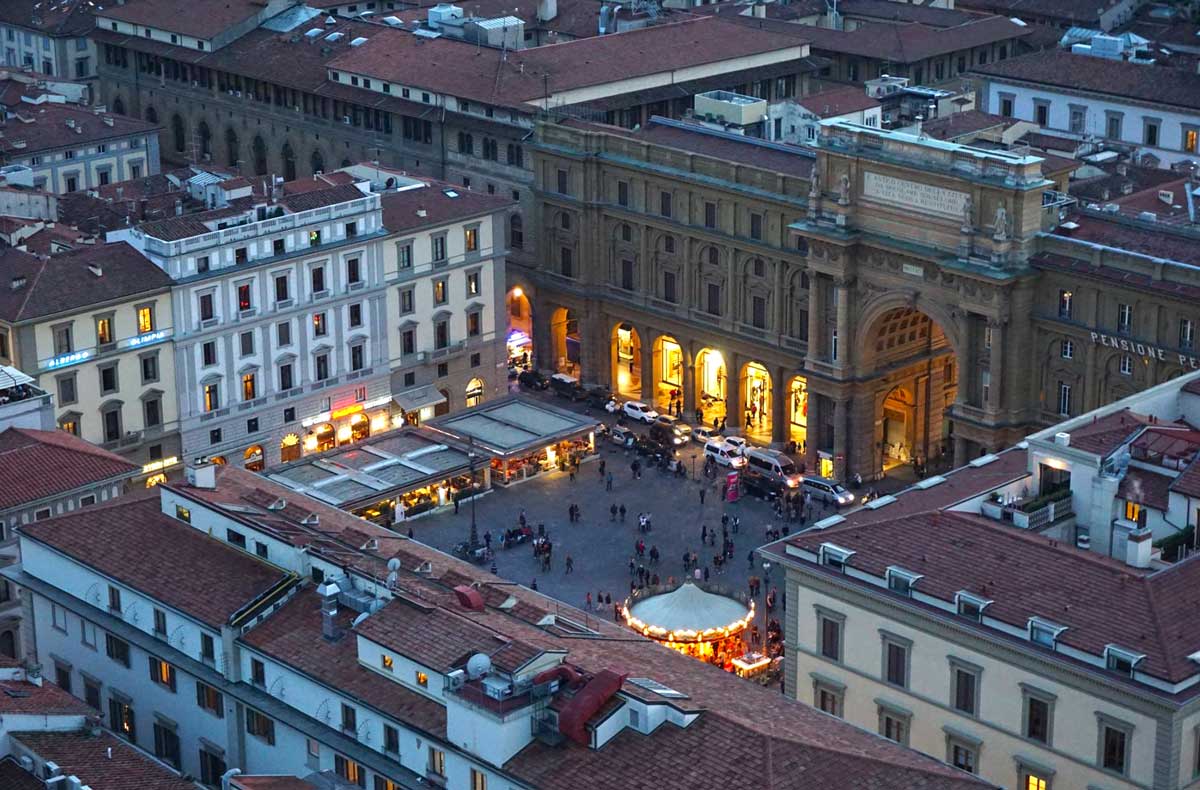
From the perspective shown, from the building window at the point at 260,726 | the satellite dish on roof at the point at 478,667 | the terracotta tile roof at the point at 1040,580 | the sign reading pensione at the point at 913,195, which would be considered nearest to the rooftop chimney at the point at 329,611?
the building window at the point at 260,726

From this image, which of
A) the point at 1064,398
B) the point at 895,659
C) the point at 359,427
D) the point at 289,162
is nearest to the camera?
the point at 895,659

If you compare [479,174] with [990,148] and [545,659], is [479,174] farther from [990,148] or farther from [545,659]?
[545,659]

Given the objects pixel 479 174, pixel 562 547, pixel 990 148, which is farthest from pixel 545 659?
pixel 479 174

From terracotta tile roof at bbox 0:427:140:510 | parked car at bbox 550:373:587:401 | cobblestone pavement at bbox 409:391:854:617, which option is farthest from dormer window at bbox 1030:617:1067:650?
parked car at bbox 550:373:587:401

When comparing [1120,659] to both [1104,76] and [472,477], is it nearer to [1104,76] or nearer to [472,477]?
[472,477]

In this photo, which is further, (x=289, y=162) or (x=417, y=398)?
(x=289, y=162)

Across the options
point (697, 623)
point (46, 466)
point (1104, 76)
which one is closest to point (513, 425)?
point (697, 623)
